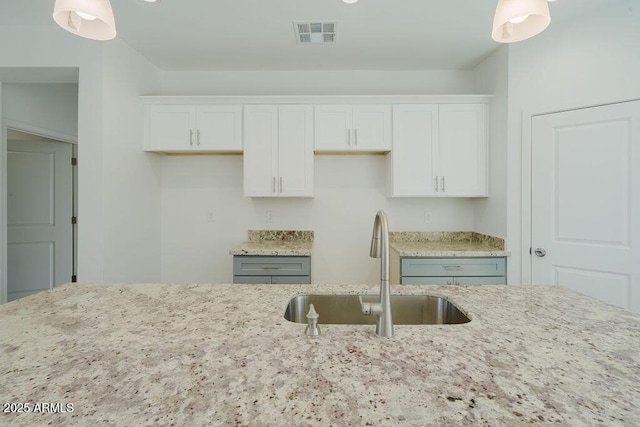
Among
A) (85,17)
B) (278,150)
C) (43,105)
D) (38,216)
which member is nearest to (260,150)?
(278,150)

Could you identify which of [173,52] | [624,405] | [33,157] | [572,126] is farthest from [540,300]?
[33,157]

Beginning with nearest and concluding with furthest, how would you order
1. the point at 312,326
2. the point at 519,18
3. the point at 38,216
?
the point at 312,326 < the point at 519,18 < the point at 38,216

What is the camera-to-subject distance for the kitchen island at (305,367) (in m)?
0.55

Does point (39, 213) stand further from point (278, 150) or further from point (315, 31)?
point (315, 31)

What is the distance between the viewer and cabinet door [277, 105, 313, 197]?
279 cm

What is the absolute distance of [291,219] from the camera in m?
3.17

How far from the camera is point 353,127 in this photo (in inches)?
110

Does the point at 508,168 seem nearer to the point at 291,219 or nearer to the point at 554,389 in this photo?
the point at 291,219

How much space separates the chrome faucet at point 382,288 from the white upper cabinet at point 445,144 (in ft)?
6.65

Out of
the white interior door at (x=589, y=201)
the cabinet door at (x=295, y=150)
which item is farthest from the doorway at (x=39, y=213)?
the white interior door at (x=589, y=201)

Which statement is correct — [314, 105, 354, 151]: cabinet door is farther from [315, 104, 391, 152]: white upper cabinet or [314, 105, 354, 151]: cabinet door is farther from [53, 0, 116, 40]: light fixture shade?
[53, 0, 116, 40]: light fixture shade

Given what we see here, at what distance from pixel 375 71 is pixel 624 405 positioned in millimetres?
3175

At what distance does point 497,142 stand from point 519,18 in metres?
1.73

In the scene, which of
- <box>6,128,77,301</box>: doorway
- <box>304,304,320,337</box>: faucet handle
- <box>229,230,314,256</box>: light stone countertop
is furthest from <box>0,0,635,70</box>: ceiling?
<box>304,304,320,337</box>: faucet handle
